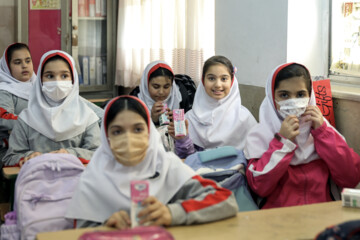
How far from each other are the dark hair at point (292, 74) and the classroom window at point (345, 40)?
77 cm

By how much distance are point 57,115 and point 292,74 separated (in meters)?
1.66

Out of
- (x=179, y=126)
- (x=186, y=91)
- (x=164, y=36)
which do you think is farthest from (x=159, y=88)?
(x=164, y=36)

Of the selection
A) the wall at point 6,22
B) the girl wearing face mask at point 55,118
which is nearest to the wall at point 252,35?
the girl wearing face mask at point 55,118

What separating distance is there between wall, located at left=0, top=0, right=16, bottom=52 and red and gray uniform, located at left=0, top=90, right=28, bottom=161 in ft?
6.66

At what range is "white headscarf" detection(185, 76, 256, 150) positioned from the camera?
364cm

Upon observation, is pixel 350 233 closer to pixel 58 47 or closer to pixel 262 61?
pixel 262 61

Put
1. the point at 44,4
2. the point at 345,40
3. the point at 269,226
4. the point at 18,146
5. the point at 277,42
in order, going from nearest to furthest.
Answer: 1. the point at 269,226
2. the point at 18,146
3. the point at 345,40
4. the point at 277,42
5. the point at 44,4

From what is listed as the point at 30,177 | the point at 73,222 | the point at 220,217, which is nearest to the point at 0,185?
the point at 30,177

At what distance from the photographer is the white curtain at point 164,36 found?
5.84 metres

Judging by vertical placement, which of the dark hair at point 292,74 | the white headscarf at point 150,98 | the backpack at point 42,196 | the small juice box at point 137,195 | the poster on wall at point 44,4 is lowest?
the backpack at point 42,196

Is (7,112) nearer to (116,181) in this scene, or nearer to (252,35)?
(252,35)

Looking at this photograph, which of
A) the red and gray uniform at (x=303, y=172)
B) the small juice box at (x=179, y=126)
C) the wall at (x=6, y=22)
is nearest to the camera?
the red and gray uniform at (x=303, y=172)

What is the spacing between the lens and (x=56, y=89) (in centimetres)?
369

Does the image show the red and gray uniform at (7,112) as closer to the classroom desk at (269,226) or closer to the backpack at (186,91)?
the backpack at (186,91)
